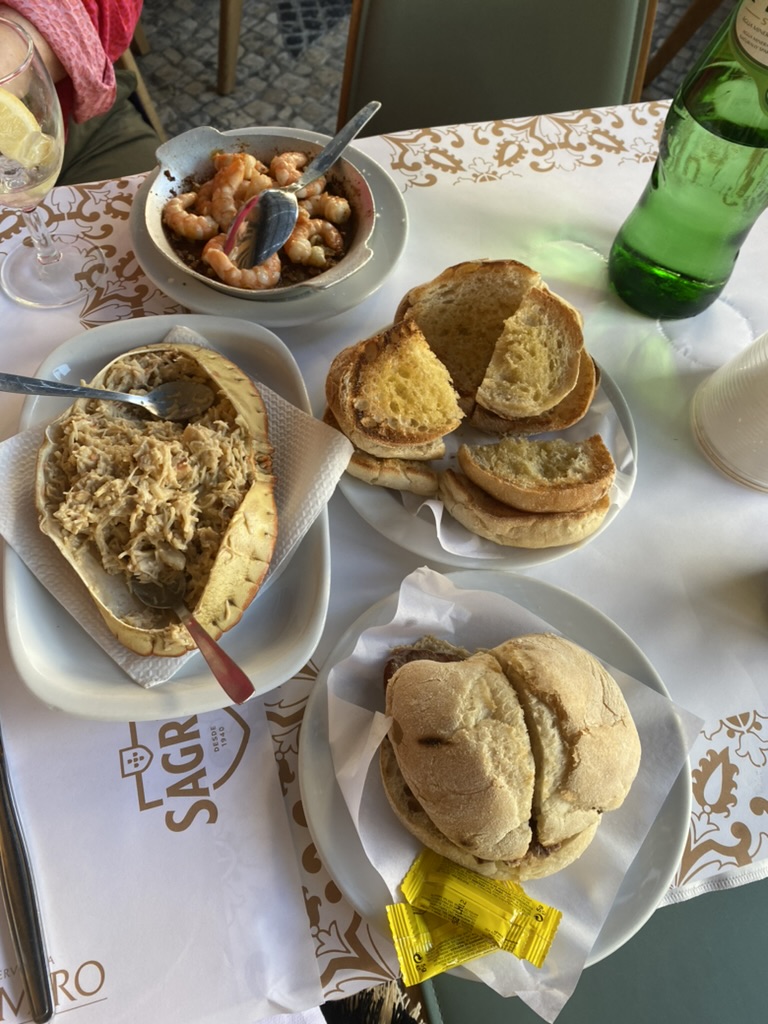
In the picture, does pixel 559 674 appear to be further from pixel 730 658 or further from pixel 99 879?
pixel 99 879

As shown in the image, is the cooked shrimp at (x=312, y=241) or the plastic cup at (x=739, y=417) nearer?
the plastic cup at (x=739, y=417)

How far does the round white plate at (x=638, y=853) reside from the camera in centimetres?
68

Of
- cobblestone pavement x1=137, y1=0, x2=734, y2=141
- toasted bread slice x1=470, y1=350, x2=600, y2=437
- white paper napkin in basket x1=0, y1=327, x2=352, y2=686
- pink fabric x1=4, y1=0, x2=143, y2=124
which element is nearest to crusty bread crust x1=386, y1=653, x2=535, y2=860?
white paper napkin in basket x1=0, y1=327, x2=352, y2=686

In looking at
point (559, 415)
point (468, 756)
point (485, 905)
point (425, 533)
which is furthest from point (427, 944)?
point (559, 415)

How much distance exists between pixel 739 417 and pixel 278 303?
658mm

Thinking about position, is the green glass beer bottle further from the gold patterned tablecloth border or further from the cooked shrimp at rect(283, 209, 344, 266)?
the cooked shrimp at rect(283, 209, 344, 266)

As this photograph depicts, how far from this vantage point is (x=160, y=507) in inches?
31.2

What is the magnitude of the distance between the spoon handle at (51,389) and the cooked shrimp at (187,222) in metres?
0.31

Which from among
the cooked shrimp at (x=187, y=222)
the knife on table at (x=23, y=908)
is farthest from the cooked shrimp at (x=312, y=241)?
the knife on table at (x=23, y=908)

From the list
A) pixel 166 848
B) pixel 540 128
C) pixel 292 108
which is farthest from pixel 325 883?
pixel 292 108

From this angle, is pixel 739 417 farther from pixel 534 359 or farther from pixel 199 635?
pixel 199 635

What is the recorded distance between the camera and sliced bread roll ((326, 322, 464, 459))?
872mm

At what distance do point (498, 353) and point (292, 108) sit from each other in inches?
86.9

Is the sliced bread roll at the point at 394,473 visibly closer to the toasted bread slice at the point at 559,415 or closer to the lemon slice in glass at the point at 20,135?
the toasted bread slice at the point at 559,415
